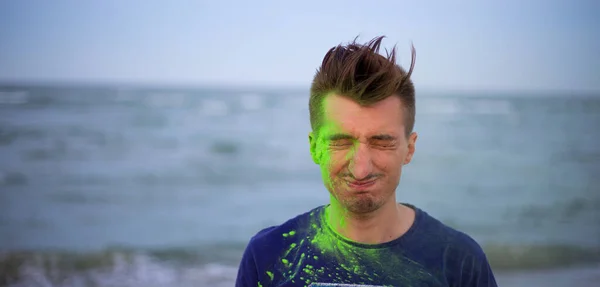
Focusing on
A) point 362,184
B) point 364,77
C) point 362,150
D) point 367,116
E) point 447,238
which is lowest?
point 447,238

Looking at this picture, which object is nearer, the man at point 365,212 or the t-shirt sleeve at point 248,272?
the man at point 365,212

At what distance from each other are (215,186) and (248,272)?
8.88 metres

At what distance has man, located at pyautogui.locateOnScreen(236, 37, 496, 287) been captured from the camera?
2111mm

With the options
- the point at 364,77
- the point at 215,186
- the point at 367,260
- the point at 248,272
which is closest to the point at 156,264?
the point at 215,186

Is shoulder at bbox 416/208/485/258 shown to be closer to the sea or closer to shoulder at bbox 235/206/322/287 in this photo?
shoulder at bbox 235/206/322/287

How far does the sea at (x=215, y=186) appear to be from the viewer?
7.20 m

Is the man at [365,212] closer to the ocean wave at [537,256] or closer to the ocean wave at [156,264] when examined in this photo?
the ocean wave at [156,264]

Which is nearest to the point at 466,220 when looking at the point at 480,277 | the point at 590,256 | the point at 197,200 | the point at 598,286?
the point at 590,256

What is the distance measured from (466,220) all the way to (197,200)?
156 inches

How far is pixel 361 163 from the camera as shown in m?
2.10

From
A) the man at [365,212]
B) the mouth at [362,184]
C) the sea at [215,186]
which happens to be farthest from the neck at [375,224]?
the sea at [215,186]

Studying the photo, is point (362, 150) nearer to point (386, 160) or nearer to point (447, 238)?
point (386, 160)

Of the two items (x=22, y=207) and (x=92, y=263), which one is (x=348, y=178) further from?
(x=22, y=207)

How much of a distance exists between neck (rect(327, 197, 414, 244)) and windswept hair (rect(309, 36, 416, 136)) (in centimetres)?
29
